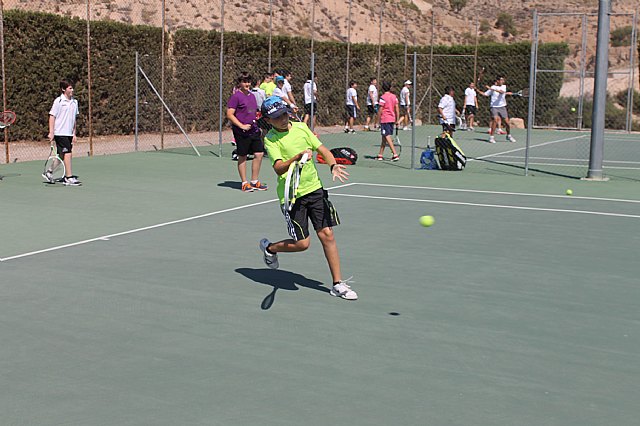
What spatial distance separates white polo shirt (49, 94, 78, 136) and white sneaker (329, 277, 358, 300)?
8044mm

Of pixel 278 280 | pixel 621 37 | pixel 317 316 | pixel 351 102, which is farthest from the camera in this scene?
pixel 621 37

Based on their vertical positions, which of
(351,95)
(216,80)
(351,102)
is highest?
(216,80)

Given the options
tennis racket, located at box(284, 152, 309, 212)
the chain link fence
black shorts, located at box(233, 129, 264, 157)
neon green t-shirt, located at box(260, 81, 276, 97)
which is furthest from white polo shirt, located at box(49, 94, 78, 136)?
tennis racket, located at box(284, 152, 309, 212)

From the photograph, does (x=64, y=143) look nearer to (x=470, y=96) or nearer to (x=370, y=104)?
(x=370, y=104)

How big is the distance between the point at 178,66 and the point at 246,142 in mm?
12889

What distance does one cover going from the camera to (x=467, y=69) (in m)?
34.9

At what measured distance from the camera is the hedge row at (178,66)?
74.5 ft

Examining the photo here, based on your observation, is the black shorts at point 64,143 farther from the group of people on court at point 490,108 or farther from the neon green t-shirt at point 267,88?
the group of people on court at point 490,108

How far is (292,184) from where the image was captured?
7.98m

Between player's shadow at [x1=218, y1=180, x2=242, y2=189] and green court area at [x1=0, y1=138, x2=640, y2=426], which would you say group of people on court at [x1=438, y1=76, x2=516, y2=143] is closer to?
player's shadow at [x1=218, y1=180, x2=242, y2=189]

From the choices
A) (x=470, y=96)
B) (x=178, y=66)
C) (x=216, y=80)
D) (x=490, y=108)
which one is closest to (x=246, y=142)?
(x=178, y=66)

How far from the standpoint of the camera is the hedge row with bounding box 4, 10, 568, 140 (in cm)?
2270

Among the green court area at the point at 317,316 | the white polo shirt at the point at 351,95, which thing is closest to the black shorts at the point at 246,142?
the green court area at the point at 317,316

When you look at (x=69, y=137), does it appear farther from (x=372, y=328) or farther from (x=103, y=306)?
(x=372, y=328)
